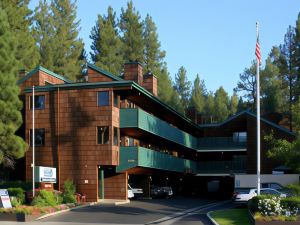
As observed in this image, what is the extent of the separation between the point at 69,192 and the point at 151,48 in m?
43.3

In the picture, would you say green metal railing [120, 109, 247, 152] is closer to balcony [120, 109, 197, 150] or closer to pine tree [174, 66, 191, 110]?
balcony [120, 109, 197, 150]

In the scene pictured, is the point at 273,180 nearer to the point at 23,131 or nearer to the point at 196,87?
the point at 23,131

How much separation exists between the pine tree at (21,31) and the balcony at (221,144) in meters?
20.2

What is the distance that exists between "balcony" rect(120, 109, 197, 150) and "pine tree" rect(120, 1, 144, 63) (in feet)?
81.7

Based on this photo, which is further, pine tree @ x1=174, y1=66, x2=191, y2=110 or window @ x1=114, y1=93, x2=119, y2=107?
pine tree @ x1=174, y1=66, x2=191, y2=110

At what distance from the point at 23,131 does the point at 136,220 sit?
20.0 m

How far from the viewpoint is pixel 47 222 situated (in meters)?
27.7

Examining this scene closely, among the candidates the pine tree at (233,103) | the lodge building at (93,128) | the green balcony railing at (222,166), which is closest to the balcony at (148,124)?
the lodge building at (93,128)

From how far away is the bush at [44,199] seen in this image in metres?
32.5

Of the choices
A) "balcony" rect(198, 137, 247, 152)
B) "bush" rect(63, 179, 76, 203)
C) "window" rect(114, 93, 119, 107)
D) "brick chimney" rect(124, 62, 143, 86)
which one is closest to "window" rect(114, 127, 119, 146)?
"window" rect(114, 93, 119, 107)

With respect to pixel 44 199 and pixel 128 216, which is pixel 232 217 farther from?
pixel 44 199

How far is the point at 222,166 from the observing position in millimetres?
59750

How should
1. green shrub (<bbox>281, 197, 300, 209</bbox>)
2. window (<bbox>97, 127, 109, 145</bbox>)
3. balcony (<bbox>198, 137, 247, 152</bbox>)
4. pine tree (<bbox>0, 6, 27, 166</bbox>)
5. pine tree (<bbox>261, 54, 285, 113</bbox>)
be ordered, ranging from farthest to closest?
pine tree (<bbox>261, 54, 285, 113</bbox>) → balcony (<bbox>198, 137, 247, 152</bbox>) → window (<bbox>97, 127, 109, 145</bbox>) → pine tree (<bbox>0, 6, 27, 166</bbox>) → green shrub (<bbox>281, 197, 300, 209</bbox>)

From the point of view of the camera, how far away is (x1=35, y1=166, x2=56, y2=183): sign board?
1388 inches
